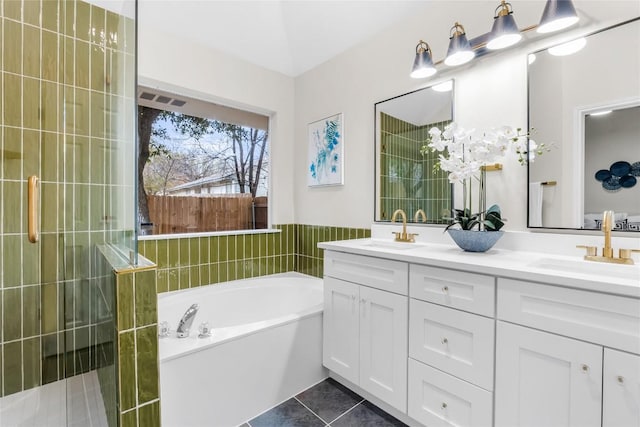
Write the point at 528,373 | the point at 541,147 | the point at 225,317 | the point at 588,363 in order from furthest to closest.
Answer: the point at 225,317
the point at 541,147
the point at 528,373
the point at 588,363

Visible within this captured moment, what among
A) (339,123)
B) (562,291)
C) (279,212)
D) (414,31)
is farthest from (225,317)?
(414,31)

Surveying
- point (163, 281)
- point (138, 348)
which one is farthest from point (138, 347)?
point (163, 281)

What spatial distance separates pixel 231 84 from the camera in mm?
2660

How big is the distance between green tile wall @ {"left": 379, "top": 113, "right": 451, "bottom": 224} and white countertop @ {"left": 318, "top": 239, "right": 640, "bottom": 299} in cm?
36

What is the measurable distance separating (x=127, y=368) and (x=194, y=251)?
56.7 inches

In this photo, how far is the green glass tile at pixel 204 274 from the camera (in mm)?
2510

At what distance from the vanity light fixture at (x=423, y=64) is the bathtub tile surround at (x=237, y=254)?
117 centimetres

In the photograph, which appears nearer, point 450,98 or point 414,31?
point 450,98

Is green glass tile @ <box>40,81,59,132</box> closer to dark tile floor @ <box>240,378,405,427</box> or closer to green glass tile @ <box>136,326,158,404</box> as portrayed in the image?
green glass tile @ <box>136,326,158,404</box>

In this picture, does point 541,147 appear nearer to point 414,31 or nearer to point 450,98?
point 450,98

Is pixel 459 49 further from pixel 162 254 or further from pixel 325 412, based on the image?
pixel 162 254

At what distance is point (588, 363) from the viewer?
101cm

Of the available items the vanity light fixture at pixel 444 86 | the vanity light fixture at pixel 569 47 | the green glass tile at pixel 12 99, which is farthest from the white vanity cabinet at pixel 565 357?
the green glass tile at pixel 12 99

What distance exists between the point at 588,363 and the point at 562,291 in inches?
9.2
